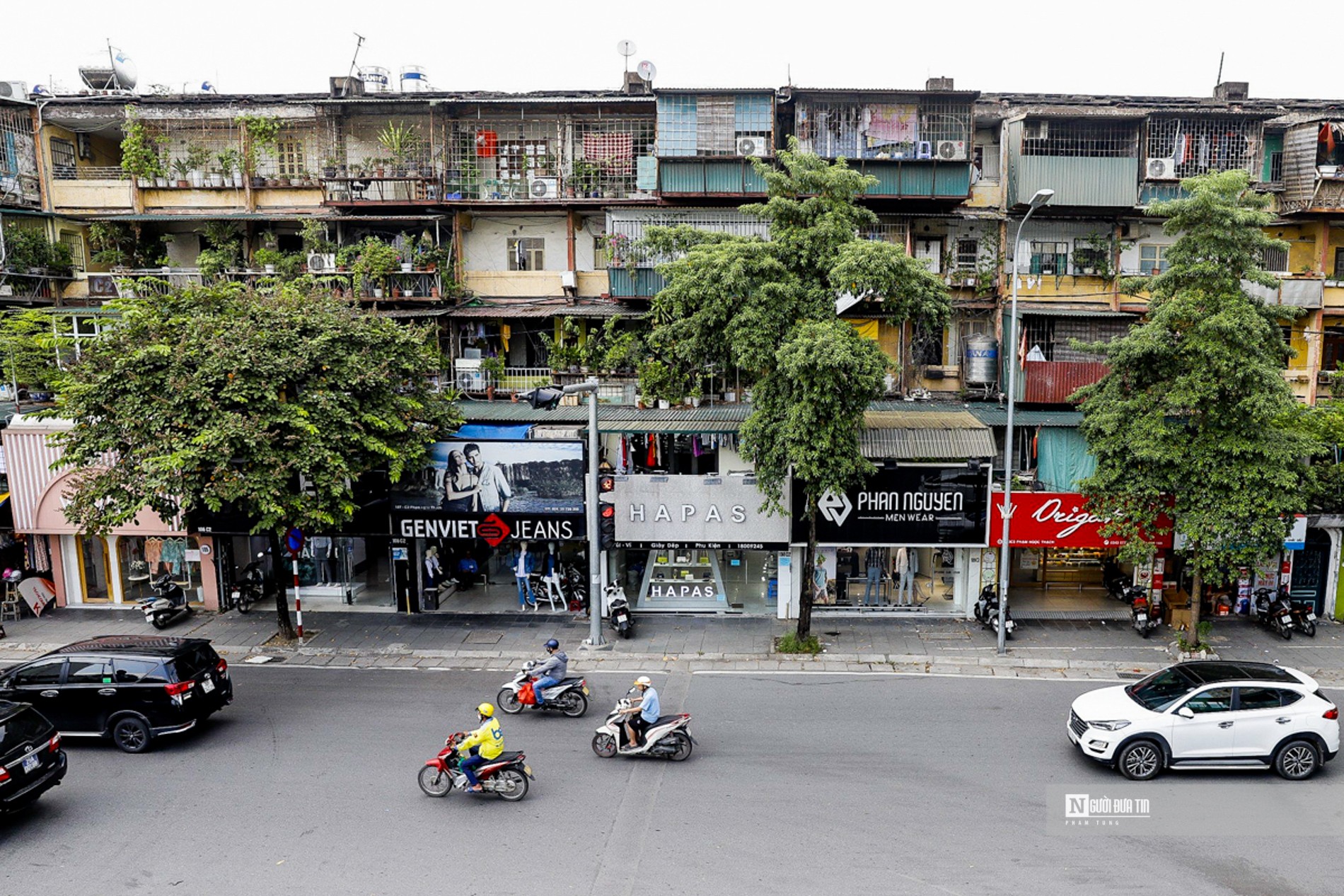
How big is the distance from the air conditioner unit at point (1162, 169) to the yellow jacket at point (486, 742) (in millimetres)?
23647

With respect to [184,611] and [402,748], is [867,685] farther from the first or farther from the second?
[184,611]

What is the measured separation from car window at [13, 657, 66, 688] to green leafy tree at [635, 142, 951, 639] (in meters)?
13.8

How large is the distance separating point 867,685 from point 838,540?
5.12 m

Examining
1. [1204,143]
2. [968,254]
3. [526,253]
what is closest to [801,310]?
[968,254]

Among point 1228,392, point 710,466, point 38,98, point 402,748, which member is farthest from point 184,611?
point 1228,392

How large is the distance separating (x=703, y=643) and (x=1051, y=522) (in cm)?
969

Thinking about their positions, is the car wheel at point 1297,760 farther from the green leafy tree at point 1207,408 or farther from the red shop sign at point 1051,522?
the red shop sign at point 1051,522

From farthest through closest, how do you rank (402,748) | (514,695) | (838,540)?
(838,540), (514,695), (402,748)

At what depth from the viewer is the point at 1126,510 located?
21078 millimetres

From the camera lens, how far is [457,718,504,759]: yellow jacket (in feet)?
45.2

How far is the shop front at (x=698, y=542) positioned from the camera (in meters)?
24.0

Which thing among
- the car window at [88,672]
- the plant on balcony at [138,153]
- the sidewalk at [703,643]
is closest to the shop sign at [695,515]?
the sidewalk at [703,643]

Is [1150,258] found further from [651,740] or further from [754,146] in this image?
[651,740]

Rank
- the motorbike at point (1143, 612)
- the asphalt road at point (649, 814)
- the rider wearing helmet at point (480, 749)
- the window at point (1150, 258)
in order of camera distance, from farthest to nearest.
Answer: the window at point (1150, 258) < the motorbike at point (1143, 612) < the rider wearing helmet at point (480, 749) < the asphalt road at point (649, 814)
